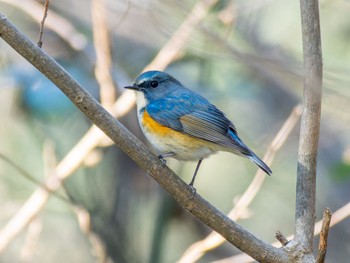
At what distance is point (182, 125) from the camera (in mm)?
3623

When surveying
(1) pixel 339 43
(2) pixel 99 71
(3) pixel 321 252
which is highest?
(1) pixel 339 43

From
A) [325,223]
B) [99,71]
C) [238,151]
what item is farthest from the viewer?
[99,71]

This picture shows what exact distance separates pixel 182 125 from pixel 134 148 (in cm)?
84

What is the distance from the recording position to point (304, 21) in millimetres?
2982

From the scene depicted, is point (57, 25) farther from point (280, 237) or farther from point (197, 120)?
point (280, 237)

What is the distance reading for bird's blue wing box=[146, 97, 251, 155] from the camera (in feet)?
11.5

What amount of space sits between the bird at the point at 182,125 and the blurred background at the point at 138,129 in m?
0.79

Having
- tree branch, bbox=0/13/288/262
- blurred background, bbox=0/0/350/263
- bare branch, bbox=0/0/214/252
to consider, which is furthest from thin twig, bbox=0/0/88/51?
tree branch, bbox=0/13/288/262

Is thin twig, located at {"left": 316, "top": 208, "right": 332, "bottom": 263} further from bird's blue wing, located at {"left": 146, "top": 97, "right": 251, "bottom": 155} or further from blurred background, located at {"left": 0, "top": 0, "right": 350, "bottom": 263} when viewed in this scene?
blurred background, located at {"left": 0, "top": 0, "right": 350, "bottom": 263}

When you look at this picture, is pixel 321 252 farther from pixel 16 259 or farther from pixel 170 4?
pixel 16 259

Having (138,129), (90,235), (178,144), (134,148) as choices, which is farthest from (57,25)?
(134,148)

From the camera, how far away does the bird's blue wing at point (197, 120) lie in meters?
3.51

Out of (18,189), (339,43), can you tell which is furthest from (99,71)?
(339,43)

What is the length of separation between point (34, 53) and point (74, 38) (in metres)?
2.66
